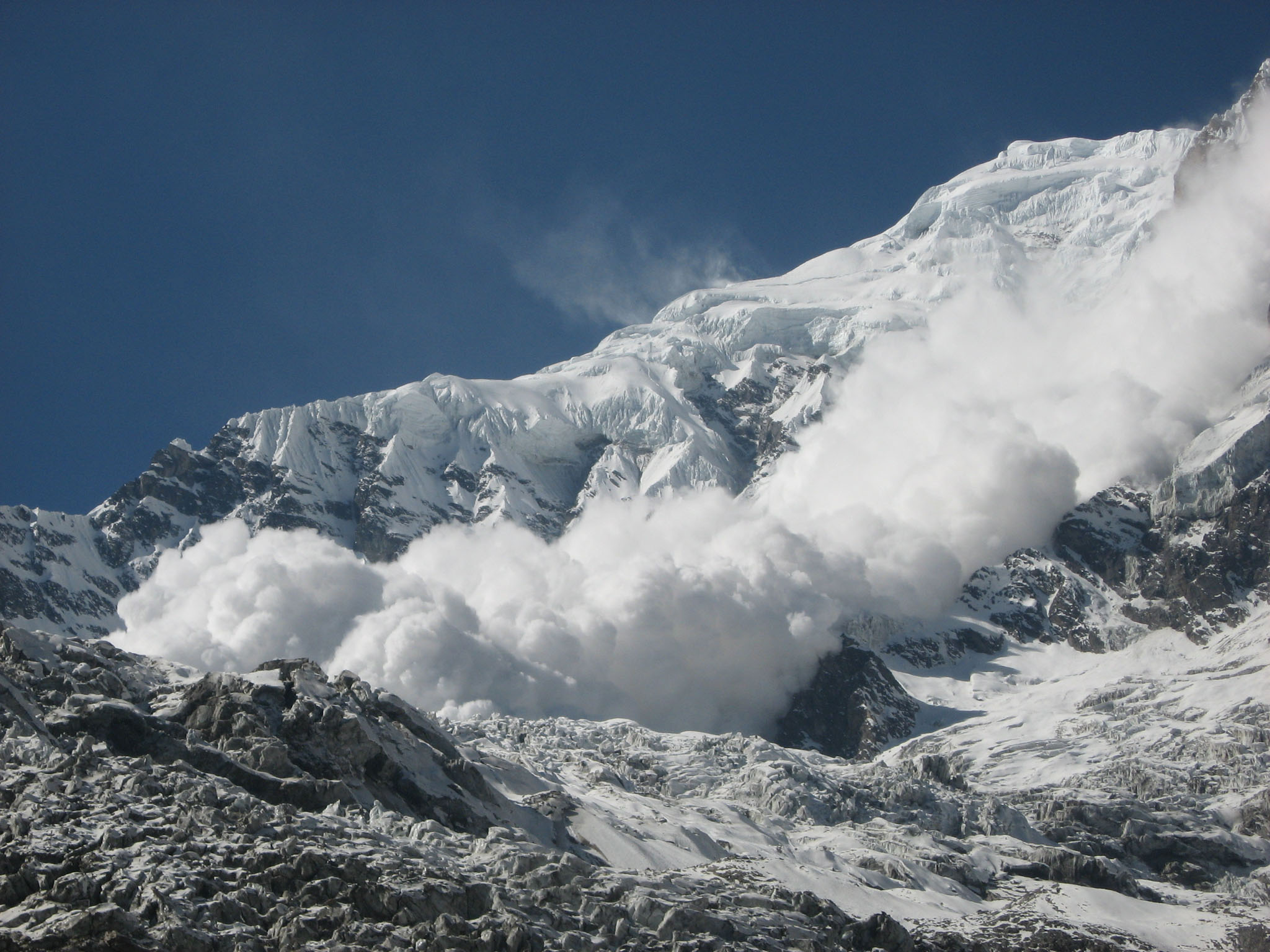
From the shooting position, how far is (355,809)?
16512cm

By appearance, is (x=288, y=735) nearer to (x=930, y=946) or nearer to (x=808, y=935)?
(x=808, y=935)

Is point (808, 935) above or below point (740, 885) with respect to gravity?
below

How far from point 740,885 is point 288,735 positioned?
56.3 meters

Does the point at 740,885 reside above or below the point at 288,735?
below

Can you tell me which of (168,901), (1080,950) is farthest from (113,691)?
(1080,950)

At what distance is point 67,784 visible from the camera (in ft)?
462

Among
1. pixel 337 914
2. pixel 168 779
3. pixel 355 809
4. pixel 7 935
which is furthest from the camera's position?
pixel 355 809

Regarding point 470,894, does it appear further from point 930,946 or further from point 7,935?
point 930,946

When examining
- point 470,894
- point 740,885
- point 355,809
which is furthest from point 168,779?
point 740,885

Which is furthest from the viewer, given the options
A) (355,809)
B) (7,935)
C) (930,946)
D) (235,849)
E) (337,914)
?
(930,946)

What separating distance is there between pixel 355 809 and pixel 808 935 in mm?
49751

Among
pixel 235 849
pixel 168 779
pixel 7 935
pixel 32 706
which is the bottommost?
pixel 7 935

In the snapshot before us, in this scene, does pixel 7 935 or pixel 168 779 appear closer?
pixel 7 935

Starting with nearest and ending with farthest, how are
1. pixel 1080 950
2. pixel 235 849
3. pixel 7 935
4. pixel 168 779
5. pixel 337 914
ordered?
pixel 7 935, pixel 337 914, pixel 235 849, pixel 168 779, pixel 1080 950
